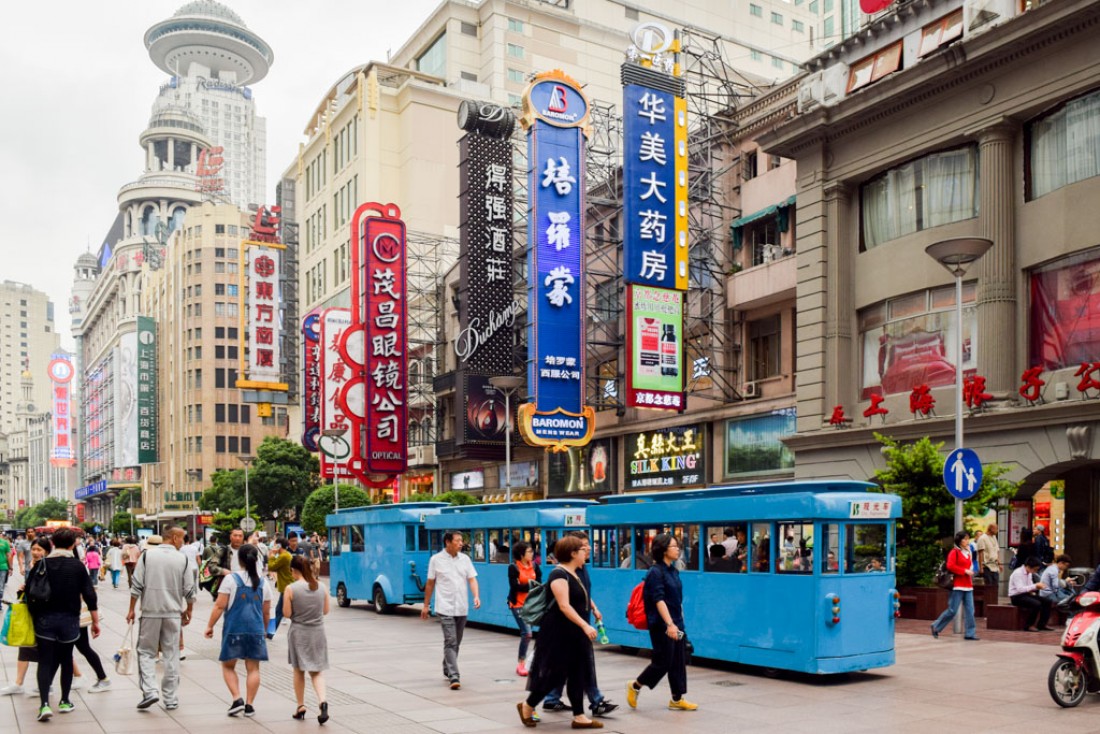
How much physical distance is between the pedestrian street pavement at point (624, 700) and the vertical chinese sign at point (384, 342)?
33.5 m

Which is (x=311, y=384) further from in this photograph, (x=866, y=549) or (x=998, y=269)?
(x=866, y=549)

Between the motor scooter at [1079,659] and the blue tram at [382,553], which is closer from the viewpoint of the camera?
the motor scooter at [1079,659]

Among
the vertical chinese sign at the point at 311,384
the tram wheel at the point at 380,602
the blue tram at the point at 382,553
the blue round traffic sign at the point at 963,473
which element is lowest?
the tram wheel at the point at 380,602

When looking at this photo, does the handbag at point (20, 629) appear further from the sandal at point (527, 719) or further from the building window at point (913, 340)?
the building window at point (913, 340)

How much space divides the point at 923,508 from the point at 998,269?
6206mm

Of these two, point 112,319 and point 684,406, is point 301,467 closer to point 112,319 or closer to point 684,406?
point 684,406

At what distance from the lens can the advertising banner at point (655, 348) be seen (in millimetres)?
34188

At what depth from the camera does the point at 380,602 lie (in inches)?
1054

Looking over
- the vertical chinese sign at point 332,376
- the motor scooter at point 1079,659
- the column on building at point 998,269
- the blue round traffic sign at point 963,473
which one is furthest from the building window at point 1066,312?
the vertical chinese sign at point 332,376

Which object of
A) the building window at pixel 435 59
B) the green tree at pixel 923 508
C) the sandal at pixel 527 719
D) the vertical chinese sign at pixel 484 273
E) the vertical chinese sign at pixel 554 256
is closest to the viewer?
the sandal at pixel 527 719

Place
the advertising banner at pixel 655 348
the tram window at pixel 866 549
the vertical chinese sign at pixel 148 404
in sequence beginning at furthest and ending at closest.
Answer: the vertical chinese sign at pixel 148 404, the advertising banner at pixel 655 348, the tram window at pixel 866 549

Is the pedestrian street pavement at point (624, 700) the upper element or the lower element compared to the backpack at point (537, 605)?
lower

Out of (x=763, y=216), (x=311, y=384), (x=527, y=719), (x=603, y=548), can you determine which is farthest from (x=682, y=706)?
(x=311, y=384)

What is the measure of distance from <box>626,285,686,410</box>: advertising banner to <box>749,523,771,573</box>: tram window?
19.3m
